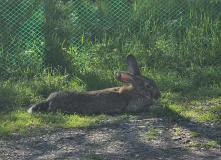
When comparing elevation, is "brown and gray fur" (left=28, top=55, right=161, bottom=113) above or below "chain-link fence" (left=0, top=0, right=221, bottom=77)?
below

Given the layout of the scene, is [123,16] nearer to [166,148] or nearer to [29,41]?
[29,41]

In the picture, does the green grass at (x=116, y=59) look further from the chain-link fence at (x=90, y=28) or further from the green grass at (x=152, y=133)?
the green grass at (x=152, y=133)

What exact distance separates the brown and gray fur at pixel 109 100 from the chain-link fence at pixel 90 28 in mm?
2021

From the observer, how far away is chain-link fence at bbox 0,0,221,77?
28.0 feet

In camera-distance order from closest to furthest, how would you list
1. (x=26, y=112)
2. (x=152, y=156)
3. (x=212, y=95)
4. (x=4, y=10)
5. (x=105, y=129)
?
(x=152, y=156) → (x=105, y=129) → (x=26, y=112) → (x=212, y=95) → (x=4, y=10)

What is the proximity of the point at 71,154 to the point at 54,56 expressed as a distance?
4289 millimetres

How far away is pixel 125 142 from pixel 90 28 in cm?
480

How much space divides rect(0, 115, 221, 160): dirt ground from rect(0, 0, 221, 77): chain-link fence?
122 inches

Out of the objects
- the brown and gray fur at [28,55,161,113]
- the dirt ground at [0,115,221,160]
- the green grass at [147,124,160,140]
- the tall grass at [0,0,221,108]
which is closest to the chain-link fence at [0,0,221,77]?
the tall grass at [0,0,221,108]

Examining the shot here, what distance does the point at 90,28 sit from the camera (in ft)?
30.4

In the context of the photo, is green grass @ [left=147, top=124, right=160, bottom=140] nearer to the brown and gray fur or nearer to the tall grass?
the brown and gray fur

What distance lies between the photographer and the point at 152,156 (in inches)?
177

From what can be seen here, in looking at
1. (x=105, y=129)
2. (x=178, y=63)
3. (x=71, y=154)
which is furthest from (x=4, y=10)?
(x=71, y=154)

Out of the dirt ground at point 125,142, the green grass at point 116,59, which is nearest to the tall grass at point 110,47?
the green grass at point 116,59
